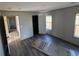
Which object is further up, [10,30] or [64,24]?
[64,24]

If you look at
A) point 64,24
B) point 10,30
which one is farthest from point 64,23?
point 10,30

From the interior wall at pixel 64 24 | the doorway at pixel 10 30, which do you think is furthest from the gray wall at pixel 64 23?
the doorway at pixel 10 30

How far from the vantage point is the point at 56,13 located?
1.21 meters

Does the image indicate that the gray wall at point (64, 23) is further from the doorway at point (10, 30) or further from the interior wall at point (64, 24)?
the doorway at point (10, 30)

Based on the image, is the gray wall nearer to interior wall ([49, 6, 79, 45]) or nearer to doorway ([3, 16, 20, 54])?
interior wall ([49, 6, 79, 45])

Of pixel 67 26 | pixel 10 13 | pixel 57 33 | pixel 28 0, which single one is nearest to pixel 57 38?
pixel 57 33

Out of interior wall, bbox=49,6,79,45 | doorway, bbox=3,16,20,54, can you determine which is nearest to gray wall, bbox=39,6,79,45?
interior wall, bbox=49,6,79,45

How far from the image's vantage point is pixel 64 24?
1.28 meters

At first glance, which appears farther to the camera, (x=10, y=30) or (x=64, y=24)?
(x=10, y=30)

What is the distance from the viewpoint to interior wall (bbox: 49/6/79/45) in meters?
1.18

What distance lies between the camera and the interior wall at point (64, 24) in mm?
1182

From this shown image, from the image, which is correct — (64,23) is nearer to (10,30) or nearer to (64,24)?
(64,24)

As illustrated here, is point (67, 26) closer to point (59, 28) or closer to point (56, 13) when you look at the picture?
point (59, 28)

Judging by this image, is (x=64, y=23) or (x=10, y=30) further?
(x=10, y=30)
